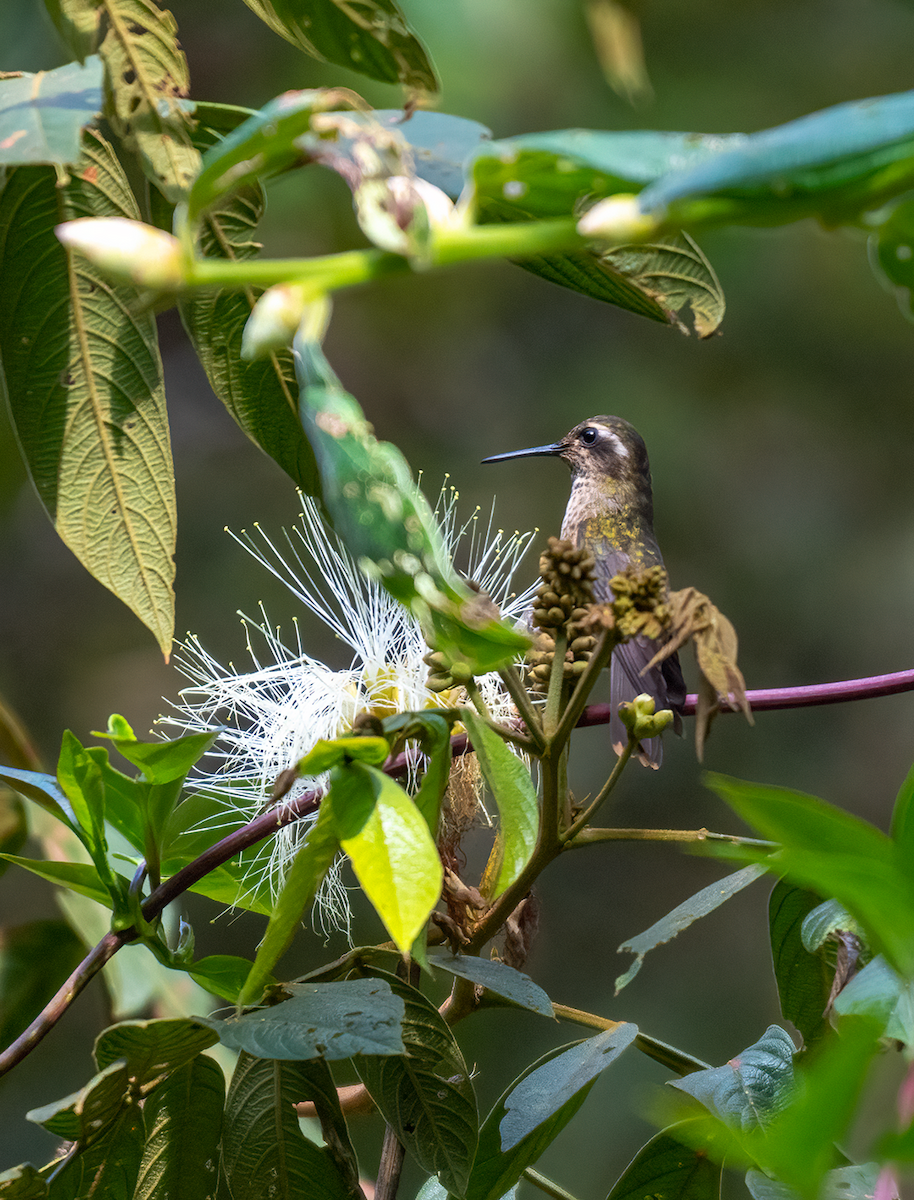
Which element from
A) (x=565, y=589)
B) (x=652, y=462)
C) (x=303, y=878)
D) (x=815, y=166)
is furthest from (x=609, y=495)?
(x=652, y=462)

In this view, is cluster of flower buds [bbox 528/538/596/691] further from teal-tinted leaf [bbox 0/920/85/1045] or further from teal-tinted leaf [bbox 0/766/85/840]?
teal-tinted leaf [bbox 0/920/85/1045]

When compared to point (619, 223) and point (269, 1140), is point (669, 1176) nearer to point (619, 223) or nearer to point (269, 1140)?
point (269, 1140)

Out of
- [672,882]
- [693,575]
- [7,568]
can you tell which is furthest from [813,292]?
[7,568]

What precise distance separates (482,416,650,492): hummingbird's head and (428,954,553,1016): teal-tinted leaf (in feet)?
3.51

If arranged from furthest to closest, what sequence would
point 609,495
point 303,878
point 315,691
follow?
→ 1. point 609,495
2. point 315,691
3. point 303,878

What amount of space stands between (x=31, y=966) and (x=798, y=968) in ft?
2.09

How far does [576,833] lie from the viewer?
0.60 metres

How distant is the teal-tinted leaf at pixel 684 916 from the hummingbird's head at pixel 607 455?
0.98m

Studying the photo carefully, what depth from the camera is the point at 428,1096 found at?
621 mm

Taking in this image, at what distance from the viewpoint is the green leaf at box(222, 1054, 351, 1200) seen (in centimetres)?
65

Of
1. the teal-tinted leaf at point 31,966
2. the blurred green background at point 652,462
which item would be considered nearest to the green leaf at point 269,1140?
the teal-tinted leaf at point 31,966

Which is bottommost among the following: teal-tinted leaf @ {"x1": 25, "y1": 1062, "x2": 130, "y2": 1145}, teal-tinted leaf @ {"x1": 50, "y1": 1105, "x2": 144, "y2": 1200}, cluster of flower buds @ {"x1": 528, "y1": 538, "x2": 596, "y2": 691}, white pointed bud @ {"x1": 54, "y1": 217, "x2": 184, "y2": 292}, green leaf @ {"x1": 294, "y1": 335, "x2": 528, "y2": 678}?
teal-tinted leaf @ {"x1": 50, "y1": 1105, "x2": 144, "y2": 1200}

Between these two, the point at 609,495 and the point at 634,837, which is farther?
the point at 609,495

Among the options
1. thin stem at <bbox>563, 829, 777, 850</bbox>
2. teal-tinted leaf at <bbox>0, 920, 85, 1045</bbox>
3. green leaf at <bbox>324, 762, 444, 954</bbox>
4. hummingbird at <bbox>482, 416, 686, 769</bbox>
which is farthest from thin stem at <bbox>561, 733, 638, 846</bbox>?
hummingbird at <bbox>482, 416, 686, 769</bbox>
